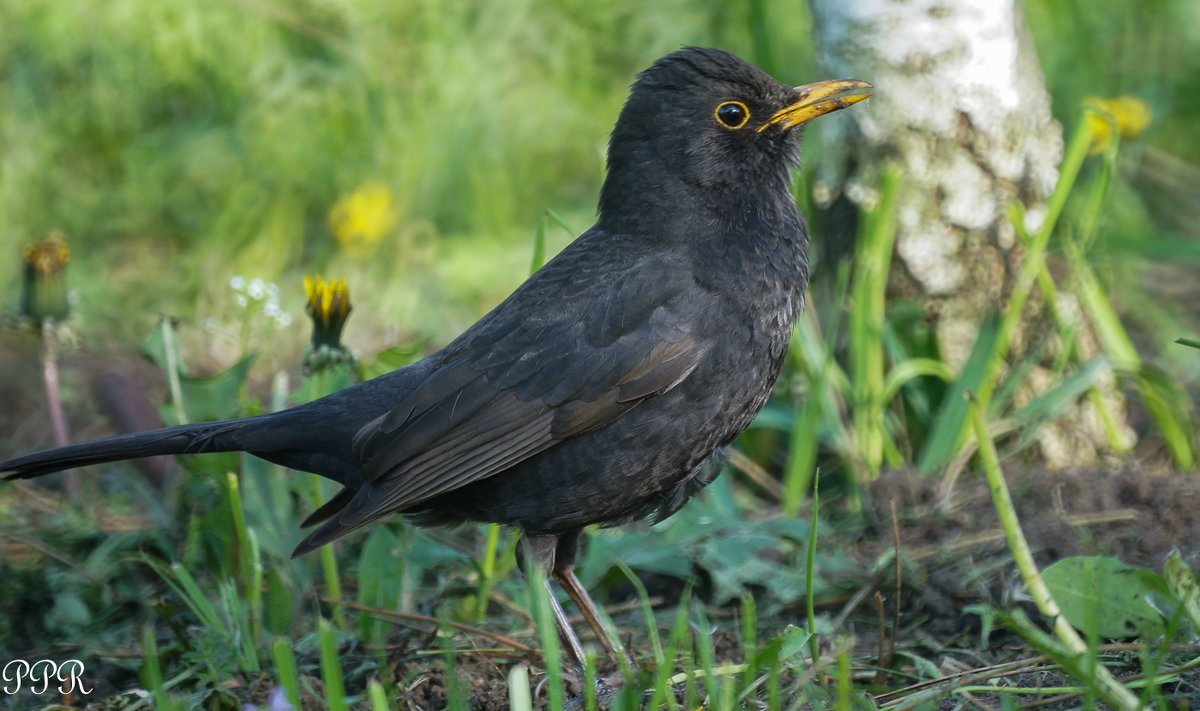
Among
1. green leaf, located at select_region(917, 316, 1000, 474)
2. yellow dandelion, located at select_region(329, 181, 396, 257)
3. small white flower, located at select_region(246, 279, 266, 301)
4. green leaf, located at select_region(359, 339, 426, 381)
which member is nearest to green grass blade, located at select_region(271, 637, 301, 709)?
green leaf, located at select_region(359, 339, 426, 381)

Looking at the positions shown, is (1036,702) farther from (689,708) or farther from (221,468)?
(221,468)

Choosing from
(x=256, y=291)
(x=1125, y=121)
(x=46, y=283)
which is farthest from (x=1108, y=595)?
(x=46, y=283)

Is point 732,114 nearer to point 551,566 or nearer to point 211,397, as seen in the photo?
point 551,566

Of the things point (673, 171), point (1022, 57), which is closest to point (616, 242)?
point (673, 171)

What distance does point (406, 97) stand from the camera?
657 centimetres

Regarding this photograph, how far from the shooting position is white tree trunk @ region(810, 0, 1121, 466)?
425 cm

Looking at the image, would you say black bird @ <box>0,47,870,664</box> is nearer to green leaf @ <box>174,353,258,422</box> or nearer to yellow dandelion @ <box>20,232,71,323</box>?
green leaf @ <box>174,353,258,422</box>

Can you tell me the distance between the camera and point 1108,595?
2768 mm

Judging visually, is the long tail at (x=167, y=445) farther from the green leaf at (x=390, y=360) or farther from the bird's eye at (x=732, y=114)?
the bird's eye at (x=732, y=114)

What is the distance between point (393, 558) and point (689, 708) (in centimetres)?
124

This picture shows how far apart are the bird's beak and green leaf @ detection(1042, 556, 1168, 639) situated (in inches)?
52.7

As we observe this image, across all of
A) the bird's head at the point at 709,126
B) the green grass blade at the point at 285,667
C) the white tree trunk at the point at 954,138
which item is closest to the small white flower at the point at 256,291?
the bird's head at the point at 709,126

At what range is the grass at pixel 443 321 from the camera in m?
3.05

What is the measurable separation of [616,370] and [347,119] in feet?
13.4
